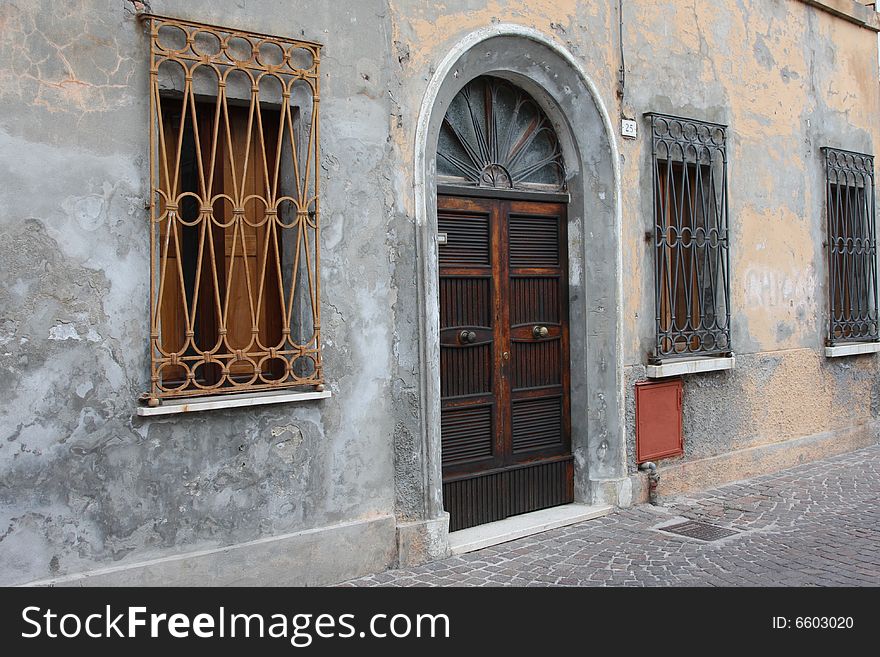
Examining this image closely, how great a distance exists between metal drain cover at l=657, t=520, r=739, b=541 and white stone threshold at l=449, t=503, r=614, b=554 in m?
0.58

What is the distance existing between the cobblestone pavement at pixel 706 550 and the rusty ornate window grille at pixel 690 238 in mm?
1333

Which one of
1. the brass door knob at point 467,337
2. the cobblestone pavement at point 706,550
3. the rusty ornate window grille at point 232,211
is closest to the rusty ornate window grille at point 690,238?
the cobblestone pavement at point 706,550

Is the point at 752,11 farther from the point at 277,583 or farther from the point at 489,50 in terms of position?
the point at 277,583

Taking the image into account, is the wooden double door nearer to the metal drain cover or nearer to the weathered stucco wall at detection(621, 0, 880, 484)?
the weathered stucco wall at detection(621, 0, 880, 484)

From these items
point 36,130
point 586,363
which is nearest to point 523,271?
point 586,363

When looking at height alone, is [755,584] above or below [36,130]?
below

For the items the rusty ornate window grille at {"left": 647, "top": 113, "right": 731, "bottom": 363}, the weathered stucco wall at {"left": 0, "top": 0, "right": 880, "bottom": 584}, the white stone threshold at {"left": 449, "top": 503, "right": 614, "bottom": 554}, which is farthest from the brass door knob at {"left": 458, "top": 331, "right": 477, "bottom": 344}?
the rusty ornate window grille at {"left": 647, "top": 113, "right": 731, "bottom": 363}

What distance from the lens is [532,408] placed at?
6.79 m

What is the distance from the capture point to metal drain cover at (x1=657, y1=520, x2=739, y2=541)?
6.20 meters

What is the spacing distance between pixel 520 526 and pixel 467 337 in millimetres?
1381

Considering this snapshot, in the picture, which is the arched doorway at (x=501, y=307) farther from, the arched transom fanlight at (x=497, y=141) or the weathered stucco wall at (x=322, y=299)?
the weathered stucco wall at (x=322, y=299)

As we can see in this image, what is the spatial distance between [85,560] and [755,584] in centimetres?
365

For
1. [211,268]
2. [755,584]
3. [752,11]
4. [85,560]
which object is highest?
[752,11]

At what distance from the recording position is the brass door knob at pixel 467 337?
20.4 ft
